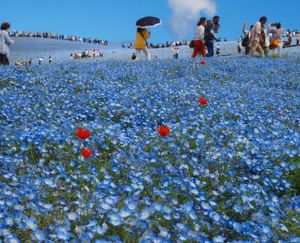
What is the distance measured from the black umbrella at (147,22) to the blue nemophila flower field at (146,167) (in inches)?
335

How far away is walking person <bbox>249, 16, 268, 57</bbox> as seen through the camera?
1759 cm

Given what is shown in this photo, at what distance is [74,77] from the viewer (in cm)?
949

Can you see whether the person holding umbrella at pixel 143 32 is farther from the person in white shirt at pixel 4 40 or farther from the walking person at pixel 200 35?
the person in white shirt at pixel 4 40

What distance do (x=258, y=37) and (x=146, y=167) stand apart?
15051mm

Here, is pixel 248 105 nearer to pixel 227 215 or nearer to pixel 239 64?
pixel 227 215

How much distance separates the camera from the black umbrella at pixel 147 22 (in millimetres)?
16417

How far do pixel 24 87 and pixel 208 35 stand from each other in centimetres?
1094

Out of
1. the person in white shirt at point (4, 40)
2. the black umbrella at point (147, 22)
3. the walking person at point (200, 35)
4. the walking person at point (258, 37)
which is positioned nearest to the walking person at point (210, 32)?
the walking person at point (200, 35)

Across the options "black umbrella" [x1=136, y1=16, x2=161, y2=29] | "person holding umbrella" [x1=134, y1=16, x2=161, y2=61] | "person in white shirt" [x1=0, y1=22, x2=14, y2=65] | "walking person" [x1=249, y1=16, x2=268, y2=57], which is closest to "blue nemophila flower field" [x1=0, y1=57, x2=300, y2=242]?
"person in white shirt" [x1=0, y1=22, x2=14, y2=65]

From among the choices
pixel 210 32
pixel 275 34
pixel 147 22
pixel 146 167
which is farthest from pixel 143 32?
pixel 146 167

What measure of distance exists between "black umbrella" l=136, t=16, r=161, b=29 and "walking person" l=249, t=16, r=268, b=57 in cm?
391

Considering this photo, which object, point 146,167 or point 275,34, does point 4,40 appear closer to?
point 146,167

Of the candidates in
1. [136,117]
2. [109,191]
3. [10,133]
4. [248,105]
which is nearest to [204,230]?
[109,191]

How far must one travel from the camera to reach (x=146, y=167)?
13.6 feet
